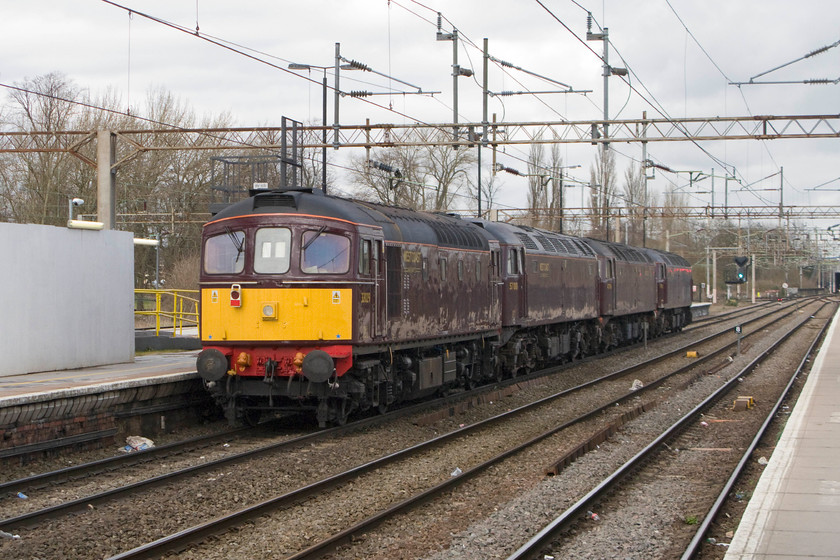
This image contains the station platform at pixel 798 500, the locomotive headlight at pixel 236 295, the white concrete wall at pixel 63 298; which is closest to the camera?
the station platform at pixel 798 500

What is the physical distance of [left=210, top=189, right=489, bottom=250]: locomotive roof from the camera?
1404 centimetres

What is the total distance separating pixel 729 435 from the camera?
15266 millimetres

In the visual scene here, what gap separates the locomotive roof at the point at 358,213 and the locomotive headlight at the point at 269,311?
1406mm

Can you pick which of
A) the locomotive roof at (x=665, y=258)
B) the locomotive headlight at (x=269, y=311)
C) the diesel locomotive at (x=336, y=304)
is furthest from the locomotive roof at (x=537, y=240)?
the locomotive roof at (x=665, y=258)

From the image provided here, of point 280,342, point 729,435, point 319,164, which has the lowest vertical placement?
point 729,435

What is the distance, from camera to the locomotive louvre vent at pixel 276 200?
555 inches

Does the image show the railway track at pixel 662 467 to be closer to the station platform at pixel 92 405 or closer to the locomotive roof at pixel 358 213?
the locomotive roof at pixel 358 213

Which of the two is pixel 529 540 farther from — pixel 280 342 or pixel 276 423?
pixel 276 423

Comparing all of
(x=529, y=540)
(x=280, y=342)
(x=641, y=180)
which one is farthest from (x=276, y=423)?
(x=641, y=180)

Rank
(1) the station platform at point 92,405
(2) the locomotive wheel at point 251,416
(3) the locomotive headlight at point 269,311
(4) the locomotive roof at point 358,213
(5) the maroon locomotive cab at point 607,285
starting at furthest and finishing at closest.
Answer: (5) the maroon locomotive cab at point 607,285
(2) the locomotive wheel at point 251,416
(4) the locomotive roof at point 358,213
(3) the locomotive headlight at point 269,311
(1) the station platform at point 92,405

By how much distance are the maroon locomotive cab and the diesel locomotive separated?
10.2 meters

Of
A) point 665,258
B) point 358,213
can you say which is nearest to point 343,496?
point 358,213

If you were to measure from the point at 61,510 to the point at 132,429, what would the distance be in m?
4.67

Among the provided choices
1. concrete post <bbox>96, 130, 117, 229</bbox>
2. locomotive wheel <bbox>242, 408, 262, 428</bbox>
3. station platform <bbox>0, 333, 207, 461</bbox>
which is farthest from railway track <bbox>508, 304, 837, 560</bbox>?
concrete post <bbox>96, 130, 117, 229</bbox>
